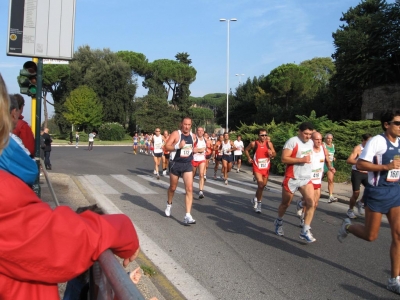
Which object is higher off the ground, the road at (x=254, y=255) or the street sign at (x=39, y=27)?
the street sign at (x=39, y=27)

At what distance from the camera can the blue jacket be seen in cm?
186

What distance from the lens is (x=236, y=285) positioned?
15.9 feet

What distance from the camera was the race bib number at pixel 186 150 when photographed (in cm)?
838

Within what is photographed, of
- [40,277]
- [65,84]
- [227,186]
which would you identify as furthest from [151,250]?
[65,84]

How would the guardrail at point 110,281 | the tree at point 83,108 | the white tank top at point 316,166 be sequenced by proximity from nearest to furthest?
the guardrail at point 110,281 < the white tank top at point 316,166 < the tree at point 83,108

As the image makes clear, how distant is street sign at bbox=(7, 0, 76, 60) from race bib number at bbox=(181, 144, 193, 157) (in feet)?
9.81

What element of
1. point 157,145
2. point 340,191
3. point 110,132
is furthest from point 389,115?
point 110,132

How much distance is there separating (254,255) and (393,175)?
2.18m

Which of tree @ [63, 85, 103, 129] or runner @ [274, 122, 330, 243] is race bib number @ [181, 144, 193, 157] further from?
tree @ [63, 85, 103, 129]

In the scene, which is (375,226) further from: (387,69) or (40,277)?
(387,69)

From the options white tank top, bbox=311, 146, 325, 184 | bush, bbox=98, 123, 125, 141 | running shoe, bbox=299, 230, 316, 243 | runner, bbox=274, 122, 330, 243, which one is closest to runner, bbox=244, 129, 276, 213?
white tank top, bbox=311, 146, 325, 184

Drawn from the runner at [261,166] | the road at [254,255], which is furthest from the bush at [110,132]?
the runner at [261,166]

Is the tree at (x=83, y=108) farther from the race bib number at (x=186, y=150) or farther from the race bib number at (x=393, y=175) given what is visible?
the race bib number at (x=393, y=175)

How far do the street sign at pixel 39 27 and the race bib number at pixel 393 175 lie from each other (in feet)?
21.1
